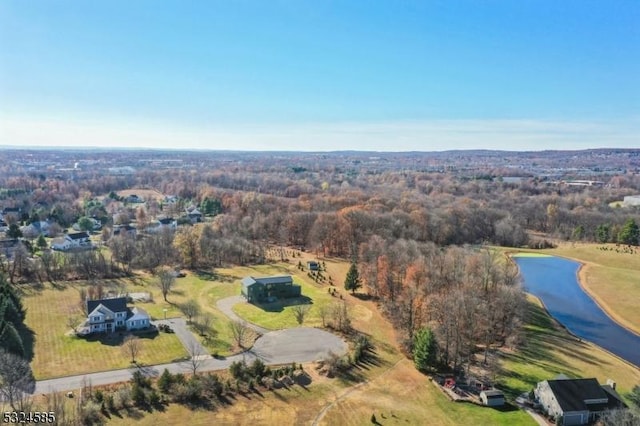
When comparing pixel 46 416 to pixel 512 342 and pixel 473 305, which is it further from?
pixel 512 342

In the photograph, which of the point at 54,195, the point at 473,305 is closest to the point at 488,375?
the point at 473,305

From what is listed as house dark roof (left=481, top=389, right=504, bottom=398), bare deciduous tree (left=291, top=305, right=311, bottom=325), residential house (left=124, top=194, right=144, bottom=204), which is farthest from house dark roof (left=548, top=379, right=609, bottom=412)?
residential house (left=124, top=194, right=144, bottom=204)

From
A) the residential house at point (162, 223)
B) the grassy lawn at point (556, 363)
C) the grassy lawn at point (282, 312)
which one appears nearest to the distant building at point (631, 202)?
the grassy lawn at point (556, 363)

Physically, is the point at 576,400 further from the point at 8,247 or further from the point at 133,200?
the point at 133,200

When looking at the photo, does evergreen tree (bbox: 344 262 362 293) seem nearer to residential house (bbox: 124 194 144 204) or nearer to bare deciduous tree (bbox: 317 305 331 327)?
bare deciduous tree (bbox: 317 305 331 327)

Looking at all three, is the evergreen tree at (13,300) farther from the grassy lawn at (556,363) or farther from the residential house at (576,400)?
the residential house at (576,400)

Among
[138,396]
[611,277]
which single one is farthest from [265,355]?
[611,277]
